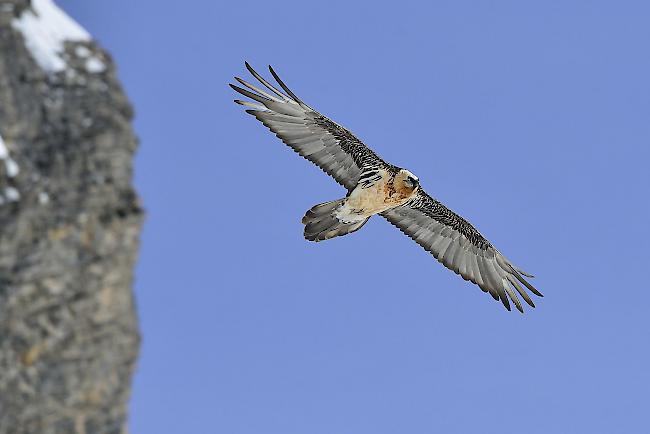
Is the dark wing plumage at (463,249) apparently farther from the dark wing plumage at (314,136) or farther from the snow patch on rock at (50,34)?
the snow patch on rock at (50,34)

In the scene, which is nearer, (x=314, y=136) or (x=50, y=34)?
(x=50, y=34)

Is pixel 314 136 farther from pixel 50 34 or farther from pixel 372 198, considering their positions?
pixel 50 34

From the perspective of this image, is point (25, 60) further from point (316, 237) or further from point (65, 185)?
point (316, 237)

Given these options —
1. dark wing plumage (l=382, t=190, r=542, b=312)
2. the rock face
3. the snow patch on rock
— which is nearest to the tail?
dark wing plumage (l=382, t=190, r=542, b=312)

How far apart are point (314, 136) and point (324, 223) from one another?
6.02 ft

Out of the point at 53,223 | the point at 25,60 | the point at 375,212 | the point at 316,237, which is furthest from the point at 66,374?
the point at 375,212

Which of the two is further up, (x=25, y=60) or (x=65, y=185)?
(x=25, y=60)

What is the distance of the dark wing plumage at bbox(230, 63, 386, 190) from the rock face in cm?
831

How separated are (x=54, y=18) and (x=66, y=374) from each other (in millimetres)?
4210

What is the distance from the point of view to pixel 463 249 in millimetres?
23938

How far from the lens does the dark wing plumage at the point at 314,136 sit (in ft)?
67.0

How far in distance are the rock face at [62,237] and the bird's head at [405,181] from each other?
933 centimetres

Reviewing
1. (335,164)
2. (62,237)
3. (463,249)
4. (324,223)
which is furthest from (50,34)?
(463,249)

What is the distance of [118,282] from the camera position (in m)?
11.7
